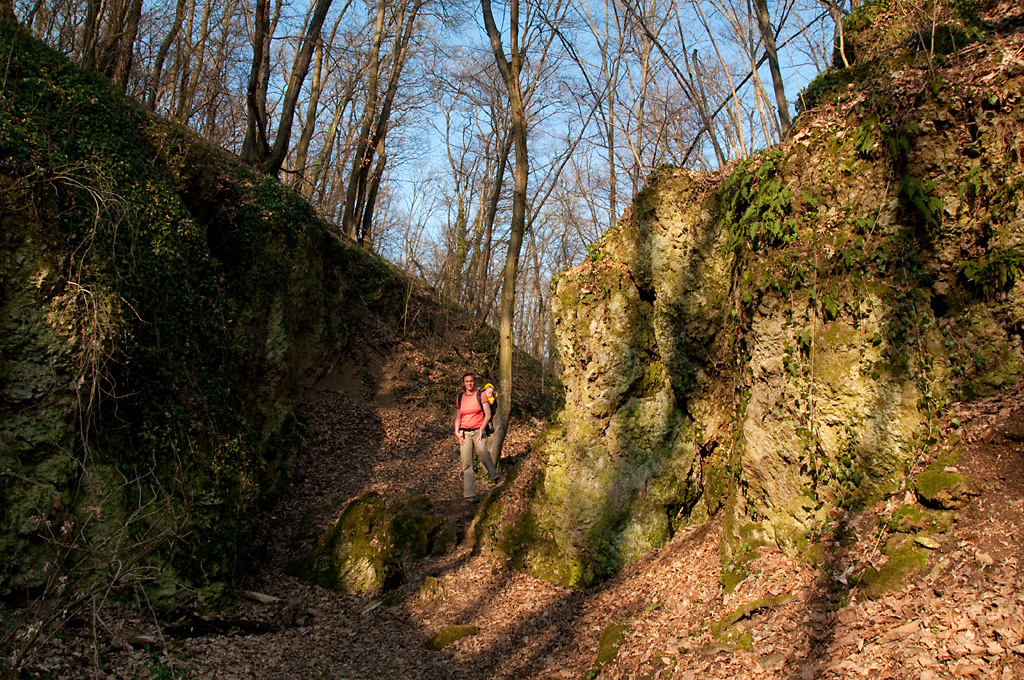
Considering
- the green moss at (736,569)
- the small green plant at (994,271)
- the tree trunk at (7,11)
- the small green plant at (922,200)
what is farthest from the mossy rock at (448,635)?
the tree trunk at (7,11)

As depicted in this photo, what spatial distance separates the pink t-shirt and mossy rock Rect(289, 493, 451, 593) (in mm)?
1385

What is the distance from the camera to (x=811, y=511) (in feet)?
18.5

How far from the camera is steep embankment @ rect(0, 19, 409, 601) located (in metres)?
6.23

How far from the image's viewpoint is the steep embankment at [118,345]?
6227 mm

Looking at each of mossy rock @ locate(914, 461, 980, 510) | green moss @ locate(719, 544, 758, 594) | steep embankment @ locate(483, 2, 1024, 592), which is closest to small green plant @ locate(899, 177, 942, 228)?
steep embankment @ locate(483, 2, 1024, 592)

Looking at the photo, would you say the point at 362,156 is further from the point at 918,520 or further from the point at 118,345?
the point at 918,520

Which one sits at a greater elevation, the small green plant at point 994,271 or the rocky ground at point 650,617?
the small green plant at point 994,271

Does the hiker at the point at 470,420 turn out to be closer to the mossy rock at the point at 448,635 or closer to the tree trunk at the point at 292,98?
the mossy rock at the point at 448,635

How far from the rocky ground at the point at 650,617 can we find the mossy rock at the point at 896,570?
75mm

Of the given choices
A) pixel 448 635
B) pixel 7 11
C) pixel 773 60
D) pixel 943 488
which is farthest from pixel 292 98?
pixel 943 488

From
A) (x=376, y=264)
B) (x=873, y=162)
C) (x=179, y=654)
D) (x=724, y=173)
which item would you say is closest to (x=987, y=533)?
(x=873, y=162)

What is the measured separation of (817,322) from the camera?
19.0 ft

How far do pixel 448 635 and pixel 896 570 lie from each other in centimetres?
477

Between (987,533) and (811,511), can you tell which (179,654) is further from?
(987,533)
